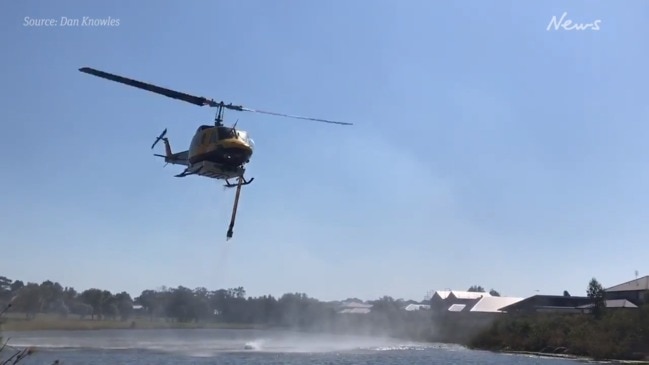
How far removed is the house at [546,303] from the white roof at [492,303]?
303cm

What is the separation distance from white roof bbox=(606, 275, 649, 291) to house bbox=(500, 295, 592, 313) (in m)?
7.24

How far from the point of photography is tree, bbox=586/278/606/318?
88.4 m

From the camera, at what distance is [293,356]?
69.6m

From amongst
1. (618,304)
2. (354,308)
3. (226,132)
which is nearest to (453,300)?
(354,308)

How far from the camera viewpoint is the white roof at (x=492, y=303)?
125631 mm

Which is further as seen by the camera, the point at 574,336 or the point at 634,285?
the point at 634,285

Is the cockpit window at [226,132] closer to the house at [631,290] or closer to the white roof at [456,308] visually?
the house at [631,290]

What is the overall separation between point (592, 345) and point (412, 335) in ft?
181

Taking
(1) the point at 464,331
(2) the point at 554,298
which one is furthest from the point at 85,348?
(2) the point at 554,298

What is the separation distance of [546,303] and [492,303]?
12651 mm

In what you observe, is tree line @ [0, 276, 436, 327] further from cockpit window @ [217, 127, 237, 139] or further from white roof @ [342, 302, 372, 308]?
cockpit window @ [217, 127, 237, 139]

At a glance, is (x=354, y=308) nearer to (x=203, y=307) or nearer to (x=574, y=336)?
(x=203, y=307)

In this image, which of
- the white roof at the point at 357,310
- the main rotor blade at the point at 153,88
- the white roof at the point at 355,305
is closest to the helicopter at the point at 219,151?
the main rotor blade at the point at 153,88

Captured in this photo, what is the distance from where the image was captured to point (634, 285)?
108 metres
